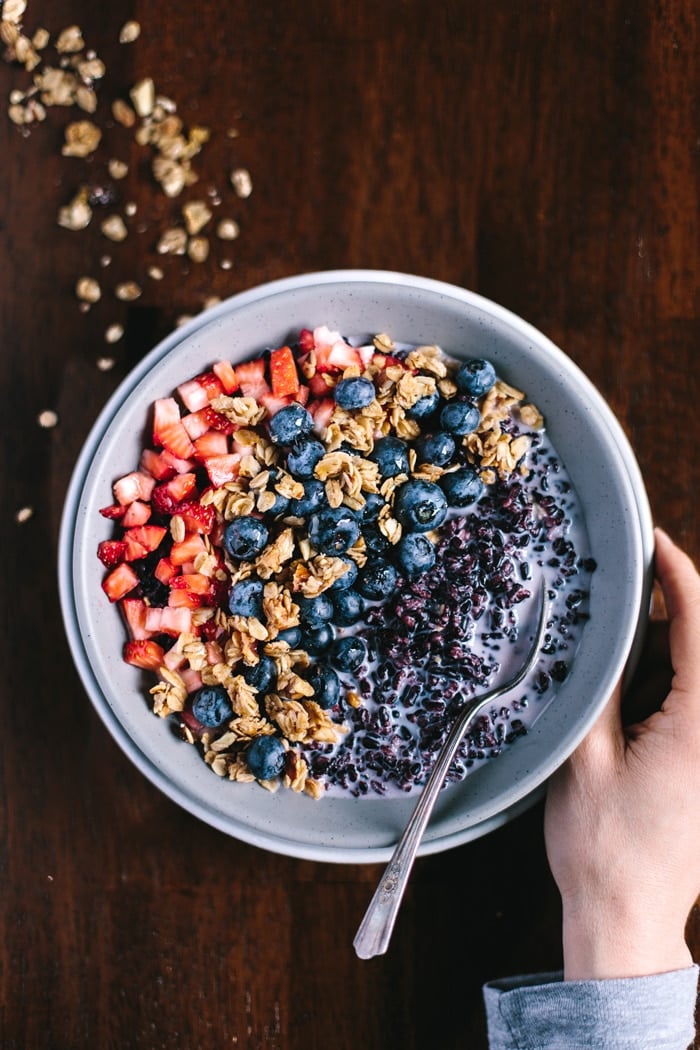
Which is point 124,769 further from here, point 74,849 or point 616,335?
point 616,335

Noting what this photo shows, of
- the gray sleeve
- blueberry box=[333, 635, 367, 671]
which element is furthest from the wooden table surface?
blueberry box=[333, 635, 367, 671]

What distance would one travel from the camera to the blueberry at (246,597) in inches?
36.8

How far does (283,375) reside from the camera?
0.96m

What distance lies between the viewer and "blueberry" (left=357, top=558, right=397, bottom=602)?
0.94m

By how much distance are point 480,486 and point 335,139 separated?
1.60 ft

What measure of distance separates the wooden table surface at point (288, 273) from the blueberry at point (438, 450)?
24 centimetres

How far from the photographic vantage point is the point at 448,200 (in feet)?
3.63

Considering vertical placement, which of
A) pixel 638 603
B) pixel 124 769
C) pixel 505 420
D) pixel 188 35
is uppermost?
pixel 188 35

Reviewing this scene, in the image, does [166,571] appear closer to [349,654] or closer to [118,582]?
[118,582]

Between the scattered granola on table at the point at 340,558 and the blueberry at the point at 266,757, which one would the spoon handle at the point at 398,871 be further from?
the blueberry at the point at 266,757

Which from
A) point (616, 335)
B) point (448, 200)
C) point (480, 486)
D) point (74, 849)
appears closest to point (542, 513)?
point (480, 486)

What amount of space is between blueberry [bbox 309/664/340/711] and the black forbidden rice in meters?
0.03

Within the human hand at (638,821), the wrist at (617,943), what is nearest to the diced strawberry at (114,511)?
the human hand at (638,821)

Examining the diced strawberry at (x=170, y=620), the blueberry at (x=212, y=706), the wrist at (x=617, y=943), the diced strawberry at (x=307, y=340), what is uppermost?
the diced strawberry at (x=307, y=340)
